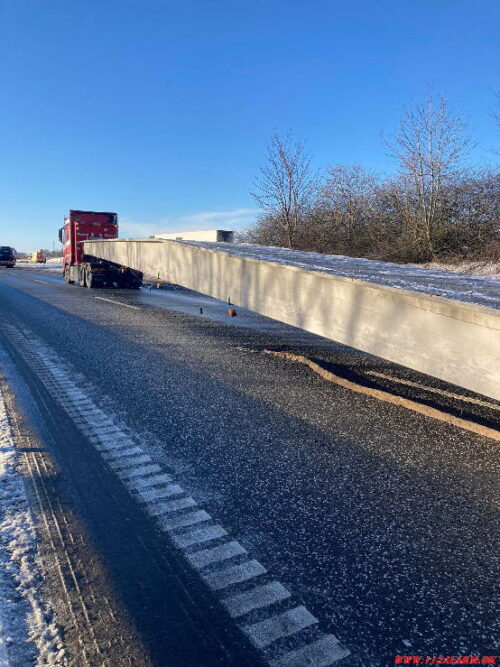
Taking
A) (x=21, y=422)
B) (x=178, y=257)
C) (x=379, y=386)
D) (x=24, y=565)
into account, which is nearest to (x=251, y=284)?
(x=379, y=386)

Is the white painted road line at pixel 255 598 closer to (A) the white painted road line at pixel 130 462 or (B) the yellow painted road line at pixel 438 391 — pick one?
(A) the white painted road line at pixel 130 462

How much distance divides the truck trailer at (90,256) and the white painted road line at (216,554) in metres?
16.4

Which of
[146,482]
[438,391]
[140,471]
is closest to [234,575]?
[146,482]

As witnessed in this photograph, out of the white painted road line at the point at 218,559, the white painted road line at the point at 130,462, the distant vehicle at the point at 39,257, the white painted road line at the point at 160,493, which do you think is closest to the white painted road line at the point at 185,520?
the white painted road line at the point at 218,559

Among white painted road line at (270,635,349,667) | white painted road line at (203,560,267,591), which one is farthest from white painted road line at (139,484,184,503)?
white painted road line at (270,635,349,667)

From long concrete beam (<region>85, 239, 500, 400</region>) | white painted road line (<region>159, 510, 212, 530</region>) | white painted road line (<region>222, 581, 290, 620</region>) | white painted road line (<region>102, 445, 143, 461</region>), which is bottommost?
white painted road line (<region>222, 581, 290, 620</region>)

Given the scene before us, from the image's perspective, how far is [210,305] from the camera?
1284 cm

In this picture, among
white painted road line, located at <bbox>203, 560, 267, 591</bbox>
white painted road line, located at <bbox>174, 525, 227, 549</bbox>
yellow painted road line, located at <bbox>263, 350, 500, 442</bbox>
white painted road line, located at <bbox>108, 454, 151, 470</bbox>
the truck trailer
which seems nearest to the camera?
white painted road line, located at <bbox>203, 560, 267, 591</bbox>

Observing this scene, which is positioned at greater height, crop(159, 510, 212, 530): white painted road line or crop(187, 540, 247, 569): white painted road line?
crop(159, 510, 212, 530): white painted road line

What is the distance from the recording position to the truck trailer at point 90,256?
17531mm

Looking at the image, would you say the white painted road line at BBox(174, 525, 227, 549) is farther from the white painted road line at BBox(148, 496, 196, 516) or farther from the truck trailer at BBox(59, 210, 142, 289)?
the truck trailer at BBox(59, 210, 142, 289)

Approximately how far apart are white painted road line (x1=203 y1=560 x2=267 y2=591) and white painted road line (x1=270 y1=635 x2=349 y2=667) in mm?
394

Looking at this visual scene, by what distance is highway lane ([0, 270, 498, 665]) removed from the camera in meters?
1.67

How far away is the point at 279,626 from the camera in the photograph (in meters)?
1.58
